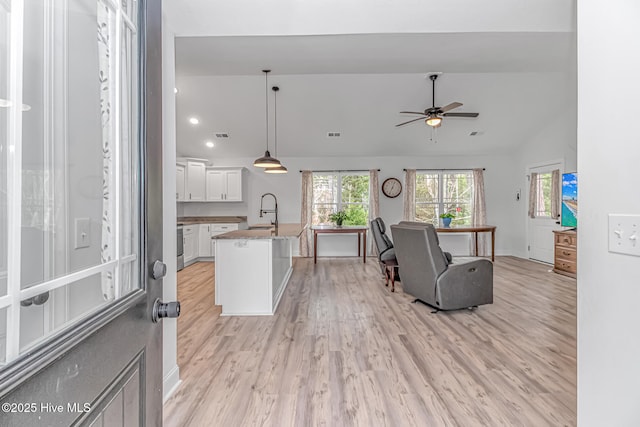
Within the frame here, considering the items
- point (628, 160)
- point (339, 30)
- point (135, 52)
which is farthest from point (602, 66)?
point (339, 30)

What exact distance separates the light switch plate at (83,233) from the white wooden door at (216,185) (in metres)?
6.29

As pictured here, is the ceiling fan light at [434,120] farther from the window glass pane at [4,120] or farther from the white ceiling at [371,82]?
the window glass pane at [4,120]

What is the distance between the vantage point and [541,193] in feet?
20.2

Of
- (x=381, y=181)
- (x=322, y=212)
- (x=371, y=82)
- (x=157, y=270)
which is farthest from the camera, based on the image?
(x=322, y=212)

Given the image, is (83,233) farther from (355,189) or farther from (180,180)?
(355,189)

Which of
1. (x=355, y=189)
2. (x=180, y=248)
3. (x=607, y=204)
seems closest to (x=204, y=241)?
(x=180, y=248)

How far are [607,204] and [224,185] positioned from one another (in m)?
6.58

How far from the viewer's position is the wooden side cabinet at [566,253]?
4746 mm

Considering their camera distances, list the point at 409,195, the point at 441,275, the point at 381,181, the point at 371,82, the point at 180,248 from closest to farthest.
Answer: the point at 441,275 < the point at 371,82 < the point at 180,248 < the point at 409,195 < the point at 381,181

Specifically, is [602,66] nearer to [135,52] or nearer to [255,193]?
[135,52]

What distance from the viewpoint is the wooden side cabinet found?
4.75 m

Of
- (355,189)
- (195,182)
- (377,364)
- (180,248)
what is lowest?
(377,364)

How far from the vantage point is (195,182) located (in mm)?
6445

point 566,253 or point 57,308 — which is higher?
point 57,308
